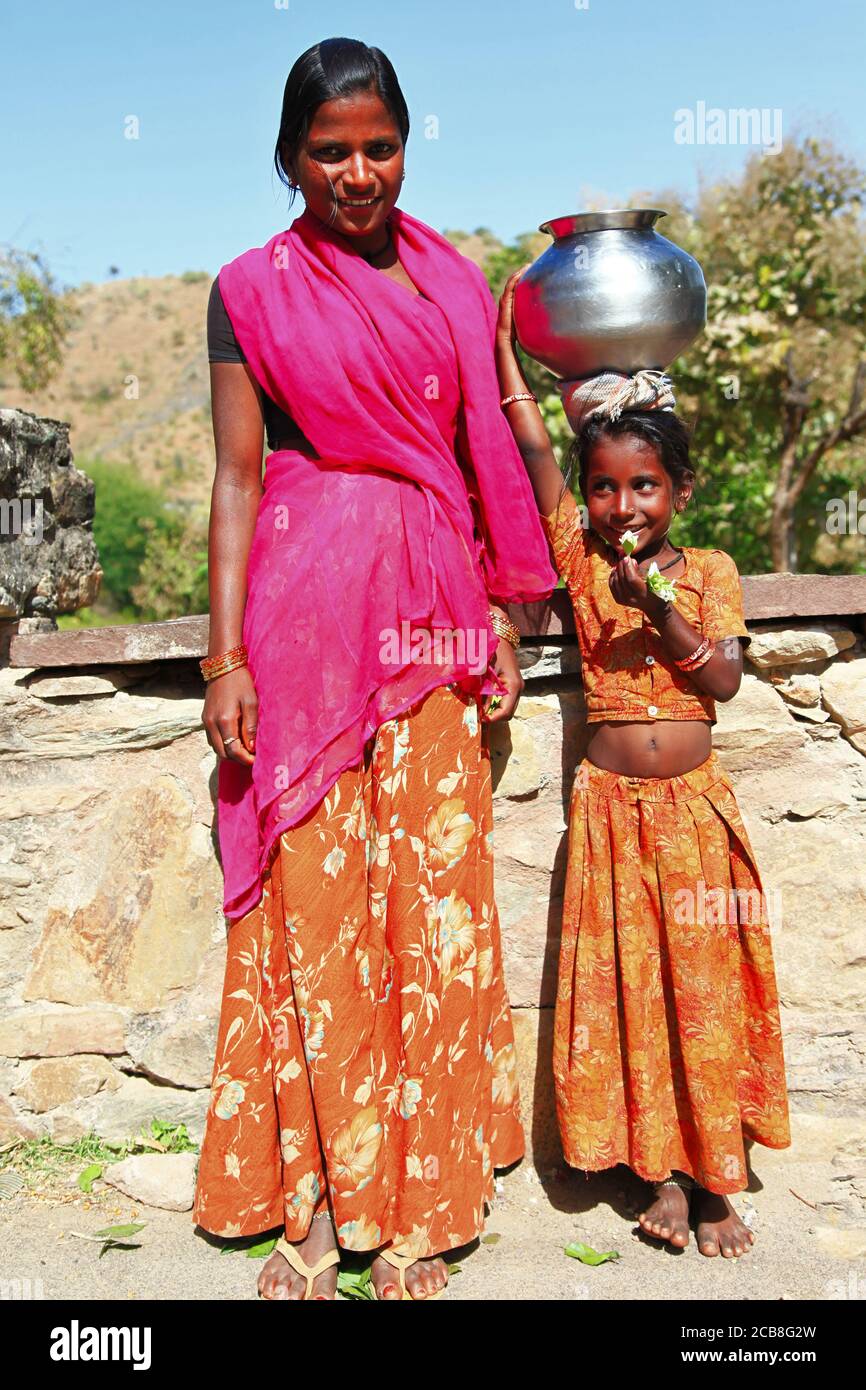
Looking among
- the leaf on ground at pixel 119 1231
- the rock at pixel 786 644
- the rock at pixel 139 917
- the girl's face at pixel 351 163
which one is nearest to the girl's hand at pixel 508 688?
the rock at pixel 786 644

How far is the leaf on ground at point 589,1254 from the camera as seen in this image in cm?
247

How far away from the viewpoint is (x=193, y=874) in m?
2.78

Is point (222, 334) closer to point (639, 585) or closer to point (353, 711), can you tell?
point (353, 711)

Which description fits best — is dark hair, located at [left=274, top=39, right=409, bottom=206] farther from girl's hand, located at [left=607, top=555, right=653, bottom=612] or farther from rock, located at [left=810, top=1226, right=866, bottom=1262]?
rock, located at [left=810, top=1226, right=866, bottom=1262]

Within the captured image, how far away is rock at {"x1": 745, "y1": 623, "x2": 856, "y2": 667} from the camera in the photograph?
110 inches

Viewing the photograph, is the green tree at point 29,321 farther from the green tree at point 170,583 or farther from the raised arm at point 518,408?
the raised arm at point 518,408

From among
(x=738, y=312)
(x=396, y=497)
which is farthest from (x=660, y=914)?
(x=738, y=312)

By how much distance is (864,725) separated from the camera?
2826 mm

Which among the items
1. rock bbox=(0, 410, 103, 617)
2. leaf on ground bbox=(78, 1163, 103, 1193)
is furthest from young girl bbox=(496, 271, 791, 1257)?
rock bbox=(0, 410, 103, 617)

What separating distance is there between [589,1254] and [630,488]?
1644 millimetres

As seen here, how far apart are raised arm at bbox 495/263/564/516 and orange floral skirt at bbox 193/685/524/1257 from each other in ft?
1.87

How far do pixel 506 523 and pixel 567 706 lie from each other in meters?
0.56

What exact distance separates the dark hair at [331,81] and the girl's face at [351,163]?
0.7 inches

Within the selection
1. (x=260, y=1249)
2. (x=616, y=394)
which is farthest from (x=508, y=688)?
(x=260, y=1249)
